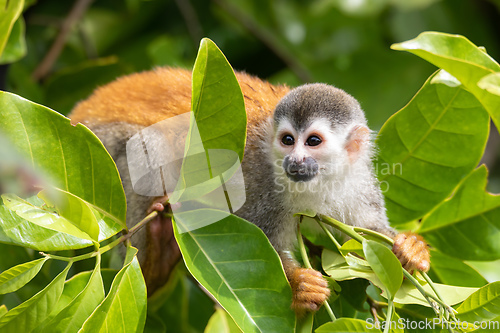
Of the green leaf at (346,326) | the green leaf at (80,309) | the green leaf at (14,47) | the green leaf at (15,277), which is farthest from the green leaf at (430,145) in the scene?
the green leaf at (14,47)

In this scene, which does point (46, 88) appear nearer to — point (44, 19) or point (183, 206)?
point (44, 19)

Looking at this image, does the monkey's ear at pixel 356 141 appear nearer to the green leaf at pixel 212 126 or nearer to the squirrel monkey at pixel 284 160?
the squirrel monkey at pixel 284 160

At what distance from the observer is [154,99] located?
254 centimetres

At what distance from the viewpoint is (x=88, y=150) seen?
159 centimetres

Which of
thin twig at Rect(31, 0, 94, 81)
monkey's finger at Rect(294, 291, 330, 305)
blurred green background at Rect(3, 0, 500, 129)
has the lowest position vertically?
monkey's finger at Rect(294, 291, 330, 305)

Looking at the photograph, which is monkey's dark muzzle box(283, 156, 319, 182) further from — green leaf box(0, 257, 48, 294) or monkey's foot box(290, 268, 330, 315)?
green leaf box(0, 257, 48, 294)

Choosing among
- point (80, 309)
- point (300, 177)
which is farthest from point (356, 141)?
point (80, 309)

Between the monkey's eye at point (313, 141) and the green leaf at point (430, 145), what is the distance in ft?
0.88

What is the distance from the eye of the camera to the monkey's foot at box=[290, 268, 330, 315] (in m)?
1.63

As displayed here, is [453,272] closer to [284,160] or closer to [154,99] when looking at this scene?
[284,160]

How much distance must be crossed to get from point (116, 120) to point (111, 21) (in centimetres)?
163

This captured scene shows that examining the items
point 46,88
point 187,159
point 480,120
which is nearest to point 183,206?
point 187,159

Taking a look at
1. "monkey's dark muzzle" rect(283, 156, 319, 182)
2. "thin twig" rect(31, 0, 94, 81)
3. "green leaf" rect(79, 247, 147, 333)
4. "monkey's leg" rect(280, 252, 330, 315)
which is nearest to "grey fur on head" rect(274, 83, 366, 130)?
"monkey's dark muzzle" rect(283, 156, 319, 182)

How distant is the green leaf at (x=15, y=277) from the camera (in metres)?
1.41
